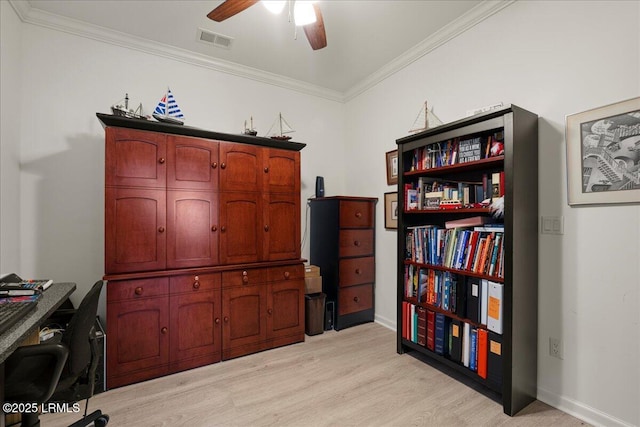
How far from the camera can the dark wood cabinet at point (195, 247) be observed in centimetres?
216

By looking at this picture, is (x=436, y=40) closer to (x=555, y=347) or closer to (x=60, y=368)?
(x=555, y=347)

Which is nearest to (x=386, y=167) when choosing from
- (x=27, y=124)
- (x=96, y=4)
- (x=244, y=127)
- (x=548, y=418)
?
(x=244, y=127)

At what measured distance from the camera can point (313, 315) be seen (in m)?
3.04

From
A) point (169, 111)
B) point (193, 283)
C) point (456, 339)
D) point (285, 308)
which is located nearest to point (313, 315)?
point (285, 308)

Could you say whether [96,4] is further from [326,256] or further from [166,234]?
[326,256]

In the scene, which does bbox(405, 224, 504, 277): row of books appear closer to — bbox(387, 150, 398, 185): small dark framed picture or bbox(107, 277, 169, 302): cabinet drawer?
bbox(387, 150, 398, 185): small dark framed picture

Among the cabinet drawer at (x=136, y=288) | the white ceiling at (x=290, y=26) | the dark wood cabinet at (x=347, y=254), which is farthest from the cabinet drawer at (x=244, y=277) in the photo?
the white ceiling at (x=290, y=26)

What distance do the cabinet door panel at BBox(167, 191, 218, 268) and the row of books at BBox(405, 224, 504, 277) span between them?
1725mm

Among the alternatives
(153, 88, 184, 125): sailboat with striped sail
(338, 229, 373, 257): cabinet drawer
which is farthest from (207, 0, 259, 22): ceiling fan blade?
(338, 229, 373, 257): cabinet drawer

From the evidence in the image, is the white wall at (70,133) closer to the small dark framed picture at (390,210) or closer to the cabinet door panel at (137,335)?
the cabinet door panel at (137,335)

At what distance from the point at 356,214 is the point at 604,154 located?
6.66ft

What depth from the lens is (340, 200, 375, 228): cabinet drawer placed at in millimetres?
3166

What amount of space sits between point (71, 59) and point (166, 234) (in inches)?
69.0

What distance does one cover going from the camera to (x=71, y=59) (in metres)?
2.50
